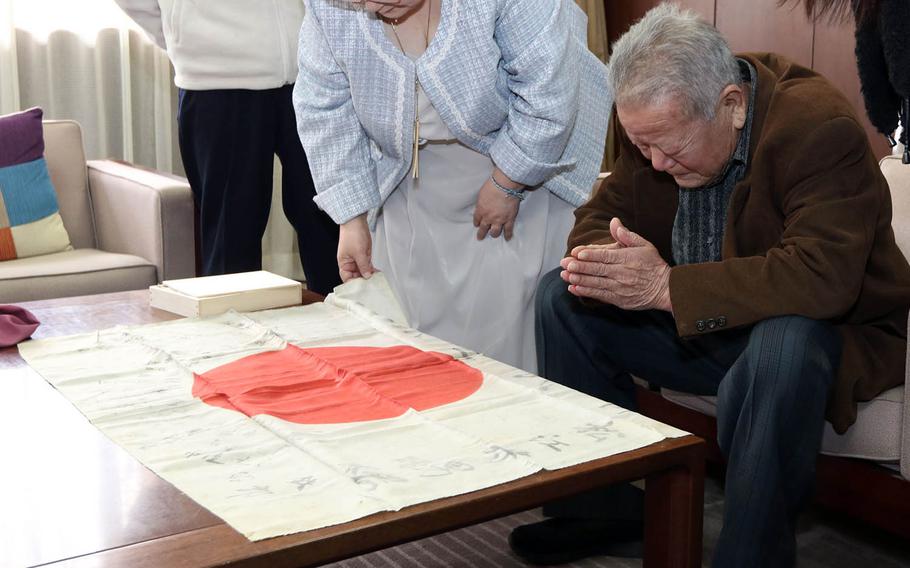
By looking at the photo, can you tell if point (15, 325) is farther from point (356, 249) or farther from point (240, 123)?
point (240, 123)

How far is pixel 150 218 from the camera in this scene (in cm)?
285

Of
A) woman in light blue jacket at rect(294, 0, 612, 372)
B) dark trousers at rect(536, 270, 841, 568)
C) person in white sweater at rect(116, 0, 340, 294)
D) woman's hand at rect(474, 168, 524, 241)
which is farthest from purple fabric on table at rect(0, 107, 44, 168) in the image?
dark trousers at rect(536, 270, 841, 568)

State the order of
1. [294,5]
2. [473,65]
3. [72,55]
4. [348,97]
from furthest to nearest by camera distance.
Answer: [72,55]
[294,5]
[348,97]
[473,65]

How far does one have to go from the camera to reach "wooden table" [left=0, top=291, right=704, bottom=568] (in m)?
0.95

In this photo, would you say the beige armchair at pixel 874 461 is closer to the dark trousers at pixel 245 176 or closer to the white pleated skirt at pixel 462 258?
the white pleated skirt at pixel 462 258

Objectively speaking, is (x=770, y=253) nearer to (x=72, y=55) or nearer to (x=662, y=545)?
(x=662, y=545)

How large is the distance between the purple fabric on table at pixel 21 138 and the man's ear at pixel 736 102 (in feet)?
6.80

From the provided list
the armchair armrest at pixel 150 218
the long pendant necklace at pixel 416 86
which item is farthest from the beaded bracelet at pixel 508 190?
the armchair armrest at pixel 150 218

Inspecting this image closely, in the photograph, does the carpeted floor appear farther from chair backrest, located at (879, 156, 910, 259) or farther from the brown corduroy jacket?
chair backrest, located at (879, 156, 910, 259)

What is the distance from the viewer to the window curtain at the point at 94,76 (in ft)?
11.7

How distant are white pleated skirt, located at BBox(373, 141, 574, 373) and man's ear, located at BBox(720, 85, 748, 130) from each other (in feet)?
1.56

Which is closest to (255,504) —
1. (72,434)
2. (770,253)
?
(72,434)

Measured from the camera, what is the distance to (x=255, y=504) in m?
1.03

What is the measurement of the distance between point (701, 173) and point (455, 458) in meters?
0.72
